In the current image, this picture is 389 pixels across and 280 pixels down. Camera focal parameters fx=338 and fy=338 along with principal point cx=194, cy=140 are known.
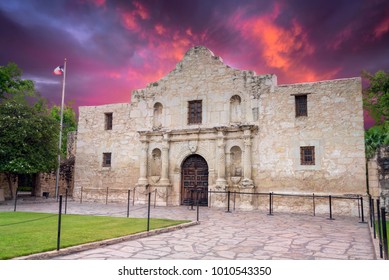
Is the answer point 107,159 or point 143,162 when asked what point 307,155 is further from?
point 107,159

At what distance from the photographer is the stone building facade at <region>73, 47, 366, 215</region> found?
13.9 m

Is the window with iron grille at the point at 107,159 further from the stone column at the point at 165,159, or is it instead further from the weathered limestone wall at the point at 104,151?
the stone column at the point at 165,159

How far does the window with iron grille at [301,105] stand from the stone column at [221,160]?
3.53 m

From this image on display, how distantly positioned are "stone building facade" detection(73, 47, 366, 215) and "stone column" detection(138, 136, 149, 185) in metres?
0.05

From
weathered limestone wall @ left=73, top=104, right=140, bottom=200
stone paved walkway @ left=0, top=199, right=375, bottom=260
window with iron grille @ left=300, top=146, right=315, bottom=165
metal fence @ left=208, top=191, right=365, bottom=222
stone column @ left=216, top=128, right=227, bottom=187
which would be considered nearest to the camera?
stone paved walkway @ left=0, top=199, right=375, bottom=260

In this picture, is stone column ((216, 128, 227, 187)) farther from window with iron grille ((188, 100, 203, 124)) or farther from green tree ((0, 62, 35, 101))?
green tree ((0, 62, 35, 101))

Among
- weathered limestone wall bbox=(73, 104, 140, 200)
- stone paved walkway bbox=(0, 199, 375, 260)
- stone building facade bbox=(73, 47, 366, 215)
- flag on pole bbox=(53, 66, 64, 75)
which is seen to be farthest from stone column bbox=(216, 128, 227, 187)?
flag on pole bbox=(53, 66, 64, 75)

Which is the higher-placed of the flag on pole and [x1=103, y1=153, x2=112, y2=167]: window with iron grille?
the flag on pole

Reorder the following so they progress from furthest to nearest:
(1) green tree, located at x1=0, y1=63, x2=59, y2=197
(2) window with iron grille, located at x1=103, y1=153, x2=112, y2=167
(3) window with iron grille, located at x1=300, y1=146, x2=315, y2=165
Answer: (2) window with iron grille, located at x1=103, y1=153, x2=112, y2=167, (1) green tree, located at x1=0, y1=63, x2=59, y2=197, (3) window with iron grille, located at x1=300, y1=146, x2=315, y2=165

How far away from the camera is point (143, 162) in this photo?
17.5 meters

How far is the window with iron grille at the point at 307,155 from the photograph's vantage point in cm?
1427

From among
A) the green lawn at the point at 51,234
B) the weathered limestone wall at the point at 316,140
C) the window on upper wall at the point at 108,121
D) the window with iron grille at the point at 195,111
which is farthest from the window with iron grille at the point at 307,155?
the window on upper wall at the point at 108,121

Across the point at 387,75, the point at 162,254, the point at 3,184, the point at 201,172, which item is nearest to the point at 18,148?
the point at 3,184

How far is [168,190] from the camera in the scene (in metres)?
16.7
